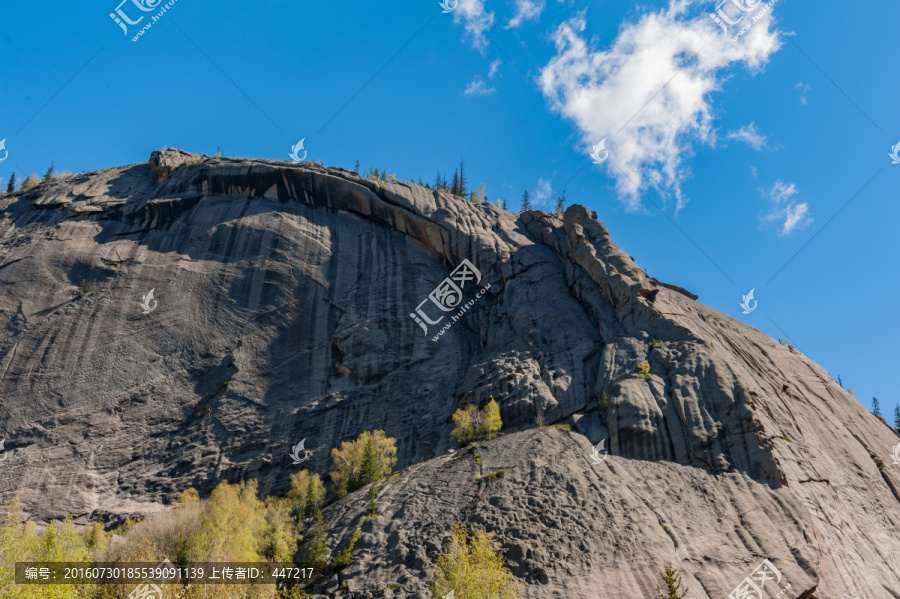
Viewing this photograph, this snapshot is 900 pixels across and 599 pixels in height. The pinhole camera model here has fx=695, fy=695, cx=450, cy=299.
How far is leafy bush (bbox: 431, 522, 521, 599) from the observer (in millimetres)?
35219

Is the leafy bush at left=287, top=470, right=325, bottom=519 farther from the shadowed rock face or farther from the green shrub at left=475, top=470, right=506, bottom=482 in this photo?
the green shrub at left=475, top=470, right=506, bottom=482

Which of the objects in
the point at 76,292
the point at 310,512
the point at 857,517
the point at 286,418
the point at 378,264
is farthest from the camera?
the point at 378,264

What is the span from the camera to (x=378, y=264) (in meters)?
74.7

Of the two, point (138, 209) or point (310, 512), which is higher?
point (138, 209)

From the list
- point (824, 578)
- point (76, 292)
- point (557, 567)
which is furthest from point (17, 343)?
point (824, 578)

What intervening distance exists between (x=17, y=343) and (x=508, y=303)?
149 ft

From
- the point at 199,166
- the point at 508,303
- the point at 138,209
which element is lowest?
the point at 508,303

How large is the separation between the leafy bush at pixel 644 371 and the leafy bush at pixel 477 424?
11.4 metres

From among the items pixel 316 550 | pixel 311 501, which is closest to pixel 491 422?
pixel 311 501

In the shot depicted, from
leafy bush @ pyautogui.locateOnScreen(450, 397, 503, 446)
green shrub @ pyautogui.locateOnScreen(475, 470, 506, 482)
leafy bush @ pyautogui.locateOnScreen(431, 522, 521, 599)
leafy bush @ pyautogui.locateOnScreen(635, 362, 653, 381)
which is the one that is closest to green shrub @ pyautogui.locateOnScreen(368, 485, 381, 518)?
leafy bush @ pyautogui.locateOnScreen(431, 522, 521, 599)

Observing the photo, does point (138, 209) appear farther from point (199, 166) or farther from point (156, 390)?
point (156, 390)

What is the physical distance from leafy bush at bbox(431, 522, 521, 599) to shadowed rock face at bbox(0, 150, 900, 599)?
149cm

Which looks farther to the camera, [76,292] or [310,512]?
[76,292]

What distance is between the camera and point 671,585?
115 feet
